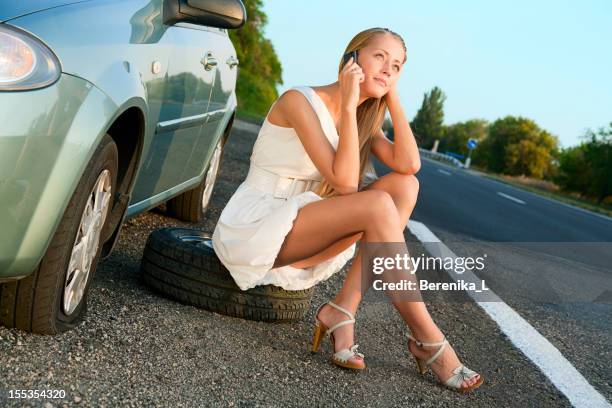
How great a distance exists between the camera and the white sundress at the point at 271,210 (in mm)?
3695

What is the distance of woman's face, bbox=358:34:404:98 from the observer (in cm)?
393

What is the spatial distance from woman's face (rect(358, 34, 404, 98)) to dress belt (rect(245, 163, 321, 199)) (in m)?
0.53

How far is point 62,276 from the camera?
2949mm

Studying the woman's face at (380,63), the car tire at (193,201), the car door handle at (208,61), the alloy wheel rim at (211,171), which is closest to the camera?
the woman's face at (380,63)

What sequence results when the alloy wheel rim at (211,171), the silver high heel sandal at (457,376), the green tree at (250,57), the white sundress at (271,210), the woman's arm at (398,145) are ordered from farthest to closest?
the green tree at (250,57) < the alloy wheel rim at (211,171) < the woman's arm at (398,145) < the white sundress at (271,210) < the silver high heel sandal at (457,376)

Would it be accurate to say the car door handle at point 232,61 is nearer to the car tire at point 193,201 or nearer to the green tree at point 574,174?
the car tire at point 193,201

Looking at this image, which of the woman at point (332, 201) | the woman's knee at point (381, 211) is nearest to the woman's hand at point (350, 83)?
the woman at point (332, 201)

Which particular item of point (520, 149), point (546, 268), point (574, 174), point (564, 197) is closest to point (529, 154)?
point (520, 149)

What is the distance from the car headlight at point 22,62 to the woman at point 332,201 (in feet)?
4.49

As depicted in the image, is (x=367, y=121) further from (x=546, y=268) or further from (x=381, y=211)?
(x=546, y=268)

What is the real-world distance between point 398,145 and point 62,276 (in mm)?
1919

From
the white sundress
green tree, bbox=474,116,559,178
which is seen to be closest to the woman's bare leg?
the white sundress

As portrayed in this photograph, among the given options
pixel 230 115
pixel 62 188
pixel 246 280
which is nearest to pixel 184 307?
pixel 246 280

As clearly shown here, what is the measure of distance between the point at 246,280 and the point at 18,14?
5.20 ft
